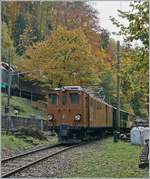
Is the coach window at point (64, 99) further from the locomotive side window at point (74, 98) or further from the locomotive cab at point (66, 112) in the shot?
the locomotive side window at point (74, 98)

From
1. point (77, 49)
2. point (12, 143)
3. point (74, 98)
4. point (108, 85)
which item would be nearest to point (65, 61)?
point (77, 49)

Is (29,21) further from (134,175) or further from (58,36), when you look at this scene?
(134,175)

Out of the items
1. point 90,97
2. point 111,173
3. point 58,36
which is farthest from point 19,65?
point 111,173

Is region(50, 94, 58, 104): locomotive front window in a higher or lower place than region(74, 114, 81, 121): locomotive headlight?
higher

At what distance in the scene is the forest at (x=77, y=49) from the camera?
615 inches

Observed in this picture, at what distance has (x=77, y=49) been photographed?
139 feet

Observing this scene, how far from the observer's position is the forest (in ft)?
51.2

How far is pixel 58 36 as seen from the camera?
144ft

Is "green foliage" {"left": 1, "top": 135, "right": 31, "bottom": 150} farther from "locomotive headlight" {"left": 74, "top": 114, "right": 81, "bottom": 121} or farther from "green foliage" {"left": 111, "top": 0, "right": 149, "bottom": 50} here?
"green foliage" {"left": 111, "top": 0, "right": 149, "bottom": 50}

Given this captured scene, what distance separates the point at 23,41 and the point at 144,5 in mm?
45686

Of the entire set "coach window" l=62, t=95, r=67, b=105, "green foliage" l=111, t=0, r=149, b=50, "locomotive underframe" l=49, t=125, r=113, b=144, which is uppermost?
"green foliage" l=111, t=0, r=149, b=50

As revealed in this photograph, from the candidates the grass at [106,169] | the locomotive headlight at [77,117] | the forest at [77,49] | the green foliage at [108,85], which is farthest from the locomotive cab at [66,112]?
the green foliage at [108,85]

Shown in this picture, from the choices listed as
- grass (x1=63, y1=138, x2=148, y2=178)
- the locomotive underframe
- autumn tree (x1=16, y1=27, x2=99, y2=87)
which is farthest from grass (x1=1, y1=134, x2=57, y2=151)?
autumn tree (x1=16, y1=27, x2=99, y2=87)

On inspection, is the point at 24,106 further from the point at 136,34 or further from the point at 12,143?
the point at 136,34
